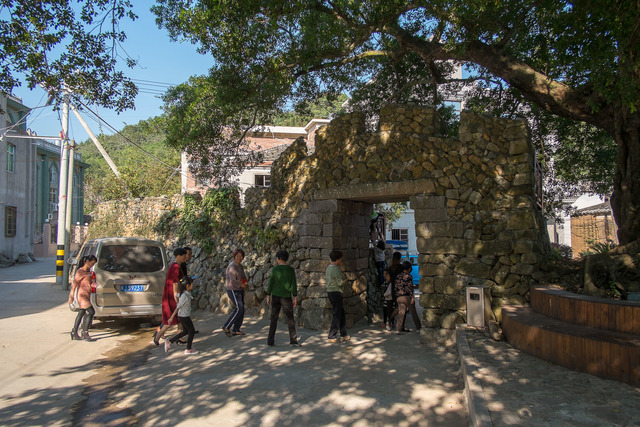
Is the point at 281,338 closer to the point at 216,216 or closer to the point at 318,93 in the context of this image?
the point at 216,216

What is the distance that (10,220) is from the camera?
1042 inches

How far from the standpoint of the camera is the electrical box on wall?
23.3 ft

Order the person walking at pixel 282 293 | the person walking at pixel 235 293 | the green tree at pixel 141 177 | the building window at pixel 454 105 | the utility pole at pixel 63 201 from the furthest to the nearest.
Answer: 1. the green tree at pixel 141 177
2. the utility pole at pixel 63 201
3. the building window at pixel 454 105
4. the person walking at pixel 235 293
5. the person walking at pixel 282 293

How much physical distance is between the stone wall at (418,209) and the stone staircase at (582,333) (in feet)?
3.46

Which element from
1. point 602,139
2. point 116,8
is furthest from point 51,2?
point 602,139

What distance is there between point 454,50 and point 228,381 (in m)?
6.93

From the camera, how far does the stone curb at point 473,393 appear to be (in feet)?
12.4

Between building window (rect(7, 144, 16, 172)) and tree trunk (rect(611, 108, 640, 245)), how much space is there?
29523 mm

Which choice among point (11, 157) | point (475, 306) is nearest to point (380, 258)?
point (475, 306)

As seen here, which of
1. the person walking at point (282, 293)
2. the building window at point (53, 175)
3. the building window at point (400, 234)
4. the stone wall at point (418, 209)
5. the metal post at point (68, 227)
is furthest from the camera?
the building window at point (53, 175)

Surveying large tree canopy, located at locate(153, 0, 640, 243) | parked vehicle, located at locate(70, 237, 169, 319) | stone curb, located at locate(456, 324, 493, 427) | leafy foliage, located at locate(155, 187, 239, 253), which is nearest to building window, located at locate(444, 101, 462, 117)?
large tree canopy, located at locate(153, 0, 640, 243)

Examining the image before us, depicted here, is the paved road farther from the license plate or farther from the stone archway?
the stone archway

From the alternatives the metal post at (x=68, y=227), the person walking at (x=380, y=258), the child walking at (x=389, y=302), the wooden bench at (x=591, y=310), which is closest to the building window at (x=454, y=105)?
the person walking at (x=380, y=258)

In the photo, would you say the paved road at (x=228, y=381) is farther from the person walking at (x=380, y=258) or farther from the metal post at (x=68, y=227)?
the metal post at (x=68, y=227)
